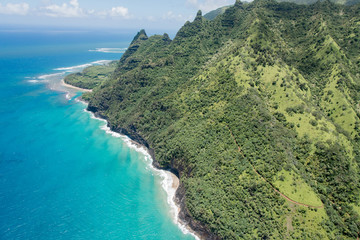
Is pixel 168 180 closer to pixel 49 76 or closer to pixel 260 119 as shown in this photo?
pixel 260 119

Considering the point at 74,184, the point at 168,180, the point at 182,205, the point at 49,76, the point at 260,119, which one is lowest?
the point at 74,184

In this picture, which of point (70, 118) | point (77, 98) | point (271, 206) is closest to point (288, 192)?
point (271, 206)

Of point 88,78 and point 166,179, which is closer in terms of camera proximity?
point 166,179

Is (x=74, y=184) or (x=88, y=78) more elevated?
(x=88, y=78)

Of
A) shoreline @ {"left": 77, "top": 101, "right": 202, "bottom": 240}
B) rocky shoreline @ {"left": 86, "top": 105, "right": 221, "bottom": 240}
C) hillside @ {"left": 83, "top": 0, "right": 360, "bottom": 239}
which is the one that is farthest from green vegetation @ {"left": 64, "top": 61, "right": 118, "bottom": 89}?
rocky shoreline @ {"left": 86, "top": 105, "right": 221, "bottom": 240}

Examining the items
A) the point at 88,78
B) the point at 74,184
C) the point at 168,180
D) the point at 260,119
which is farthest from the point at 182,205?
the point at 88,78

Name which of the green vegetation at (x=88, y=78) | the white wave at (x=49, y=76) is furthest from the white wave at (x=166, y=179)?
the white wave at (x=49, y=76)

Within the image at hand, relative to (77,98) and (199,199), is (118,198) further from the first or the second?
(77,98)

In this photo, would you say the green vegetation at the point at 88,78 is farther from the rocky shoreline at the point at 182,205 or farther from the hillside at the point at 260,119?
the rocky shoreline at the point at 182,205
